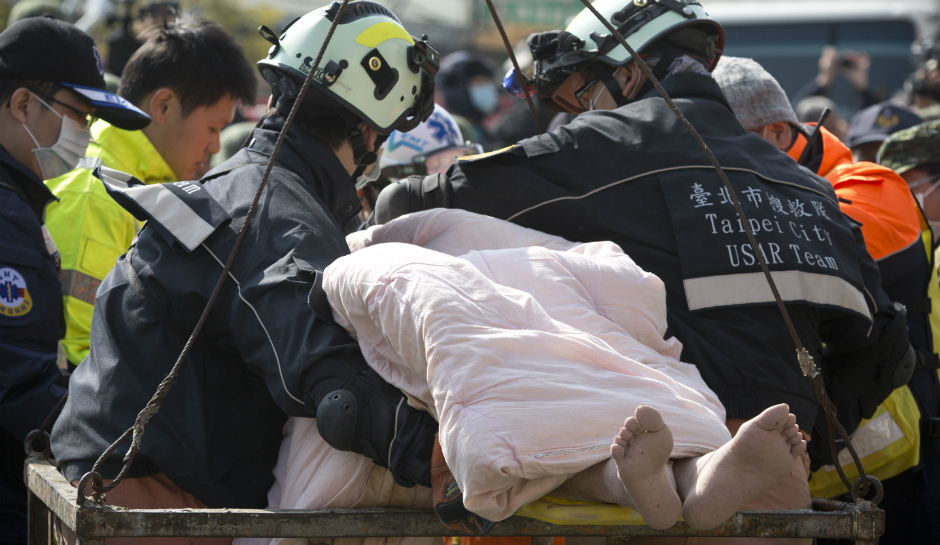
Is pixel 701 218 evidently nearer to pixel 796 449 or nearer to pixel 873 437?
pixel 796 449

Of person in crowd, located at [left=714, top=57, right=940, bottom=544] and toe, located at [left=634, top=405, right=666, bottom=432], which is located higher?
Result: toe, located at [left=634, top=405, right=666, bottom=432]

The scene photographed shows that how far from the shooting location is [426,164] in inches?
165

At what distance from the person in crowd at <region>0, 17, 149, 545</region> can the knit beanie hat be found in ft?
7.78

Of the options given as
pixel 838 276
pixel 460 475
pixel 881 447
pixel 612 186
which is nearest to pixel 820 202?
pixel 838 276

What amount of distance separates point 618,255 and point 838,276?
77 cm

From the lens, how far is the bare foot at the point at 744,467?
5.24 ft

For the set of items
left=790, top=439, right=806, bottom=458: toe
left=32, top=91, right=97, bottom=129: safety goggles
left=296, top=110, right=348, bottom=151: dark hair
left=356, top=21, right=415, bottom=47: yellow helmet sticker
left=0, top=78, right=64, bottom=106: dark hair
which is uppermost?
left=356, top=21, right=415, bottom=47: yellow helmet sticker

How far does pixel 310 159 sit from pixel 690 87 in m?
1.24

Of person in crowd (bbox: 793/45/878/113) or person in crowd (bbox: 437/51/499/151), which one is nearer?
person in crowd (bbox: 437/51/499/151)

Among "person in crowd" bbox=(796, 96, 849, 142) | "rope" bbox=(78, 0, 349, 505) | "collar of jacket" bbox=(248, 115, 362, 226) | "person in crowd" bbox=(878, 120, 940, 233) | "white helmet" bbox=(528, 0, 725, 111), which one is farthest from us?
"person in crowd" bbox=(796, 96, 849, 142)

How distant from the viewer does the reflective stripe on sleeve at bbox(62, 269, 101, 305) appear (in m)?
3.17

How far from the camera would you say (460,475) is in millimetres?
1623

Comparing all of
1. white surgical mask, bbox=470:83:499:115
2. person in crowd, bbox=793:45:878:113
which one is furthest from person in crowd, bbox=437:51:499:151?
person in crowd, bbox=793:45:878:113

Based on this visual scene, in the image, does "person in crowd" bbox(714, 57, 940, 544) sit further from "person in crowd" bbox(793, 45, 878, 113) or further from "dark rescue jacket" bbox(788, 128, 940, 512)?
"person in crowd" bbox(793, 45, 878, 113)
